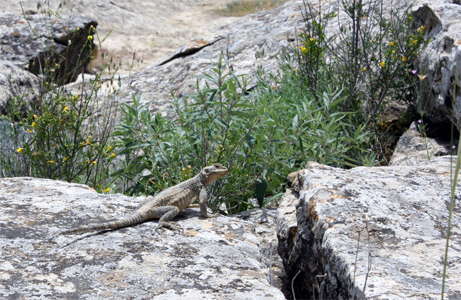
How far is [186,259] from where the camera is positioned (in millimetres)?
2906

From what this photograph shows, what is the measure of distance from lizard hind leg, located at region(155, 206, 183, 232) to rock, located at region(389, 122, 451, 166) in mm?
2746

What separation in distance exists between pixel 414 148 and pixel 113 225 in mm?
3852

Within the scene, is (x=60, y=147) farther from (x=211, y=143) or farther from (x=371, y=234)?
(x=371, y=234)

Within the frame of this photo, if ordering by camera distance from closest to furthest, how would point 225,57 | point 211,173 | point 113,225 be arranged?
point 113,225 → point 211,173 → point 225,57

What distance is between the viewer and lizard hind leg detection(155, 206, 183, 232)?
335 cm

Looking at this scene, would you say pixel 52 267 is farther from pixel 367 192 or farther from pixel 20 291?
pixel 367 192

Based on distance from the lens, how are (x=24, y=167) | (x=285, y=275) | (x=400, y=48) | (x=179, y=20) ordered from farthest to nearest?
(x=179, y=20)
(x=400, y=48)
(x=24, y=167)
(x=285, y=275)

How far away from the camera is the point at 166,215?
137 inches

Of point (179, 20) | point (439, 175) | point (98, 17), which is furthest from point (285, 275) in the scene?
point (179, 20)

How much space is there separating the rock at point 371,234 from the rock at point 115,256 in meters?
0.29

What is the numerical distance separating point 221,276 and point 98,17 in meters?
19.0

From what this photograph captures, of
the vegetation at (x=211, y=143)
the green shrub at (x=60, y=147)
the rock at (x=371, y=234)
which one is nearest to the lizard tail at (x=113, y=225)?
the rock at (x=371, y=234)

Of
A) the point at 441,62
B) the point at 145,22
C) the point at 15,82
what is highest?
the point at 441,62

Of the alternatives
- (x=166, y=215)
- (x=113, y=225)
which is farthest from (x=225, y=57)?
(x=113, y=225)
